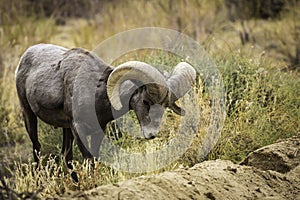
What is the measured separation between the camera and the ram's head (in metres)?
5.17

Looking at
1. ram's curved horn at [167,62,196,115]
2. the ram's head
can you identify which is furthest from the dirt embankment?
ram's curved horn at [167,62,196,115]

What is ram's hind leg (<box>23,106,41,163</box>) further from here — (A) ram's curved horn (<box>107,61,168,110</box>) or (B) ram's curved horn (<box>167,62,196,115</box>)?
(B) ram's curved horn (<box>167,62,196,115</box>)

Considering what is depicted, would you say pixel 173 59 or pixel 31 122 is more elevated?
pixel 173 59

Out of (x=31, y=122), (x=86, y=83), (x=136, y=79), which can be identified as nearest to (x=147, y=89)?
(x=136, y=79)

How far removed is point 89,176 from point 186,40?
14.8ft

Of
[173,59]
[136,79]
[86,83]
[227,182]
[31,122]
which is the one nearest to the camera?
[227,182]

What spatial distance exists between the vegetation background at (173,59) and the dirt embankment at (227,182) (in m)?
0.59

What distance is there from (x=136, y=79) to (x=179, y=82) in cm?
40

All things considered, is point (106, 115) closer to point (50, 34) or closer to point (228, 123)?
point (228, 123)

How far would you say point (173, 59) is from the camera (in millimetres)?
7910

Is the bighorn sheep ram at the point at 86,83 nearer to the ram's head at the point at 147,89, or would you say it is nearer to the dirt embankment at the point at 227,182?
the ram's head at the point at 147,89

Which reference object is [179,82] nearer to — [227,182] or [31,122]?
[227,182]

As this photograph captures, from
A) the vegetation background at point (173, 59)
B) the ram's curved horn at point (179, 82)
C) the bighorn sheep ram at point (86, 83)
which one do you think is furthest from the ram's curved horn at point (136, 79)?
the vegetation background at point (173, 59)

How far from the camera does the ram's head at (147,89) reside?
5172mm
